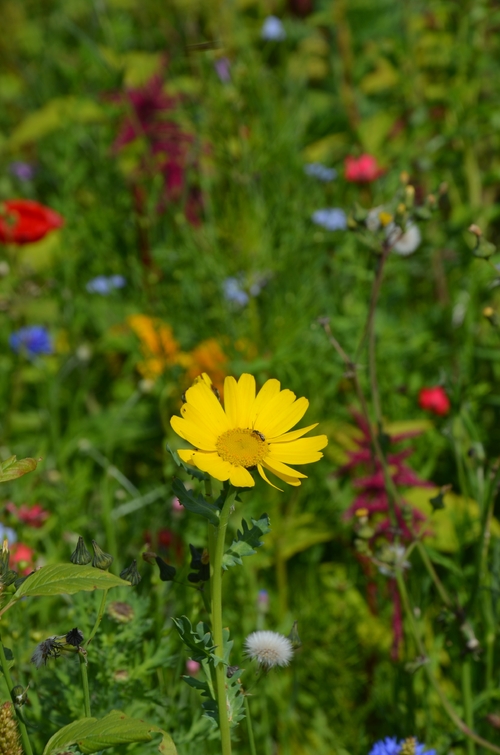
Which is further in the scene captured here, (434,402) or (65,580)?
(434,402)

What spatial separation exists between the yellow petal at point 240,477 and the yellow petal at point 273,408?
11 cm

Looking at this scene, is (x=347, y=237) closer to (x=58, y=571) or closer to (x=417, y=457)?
(x=417, y=457)

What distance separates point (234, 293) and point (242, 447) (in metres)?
1.25

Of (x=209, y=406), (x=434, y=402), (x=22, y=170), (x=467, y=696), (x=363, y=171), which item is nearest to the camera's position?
(x=209, y=406)

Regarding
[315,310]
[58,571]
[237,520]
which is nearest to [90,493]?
[237,520]

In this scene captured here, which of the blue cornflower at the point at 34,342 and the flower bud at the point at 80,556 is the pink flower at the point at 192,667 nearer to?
the flower bud at the point at 80,556

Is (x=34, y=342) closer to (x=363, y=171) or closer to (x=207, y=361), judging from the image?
(x=207, y=361)

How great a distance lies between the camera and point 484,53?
2.22 m

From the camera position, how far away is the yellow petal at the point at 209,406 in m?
0.78

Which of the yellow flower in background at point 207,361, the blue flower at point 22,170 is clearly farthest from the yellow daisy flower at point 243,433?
the blue flower at point 22,170

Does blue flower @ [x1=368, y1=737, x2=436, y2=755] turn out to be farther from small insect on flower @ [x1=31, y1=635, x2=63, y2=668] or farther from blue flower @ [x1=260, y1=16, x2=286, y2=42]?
blue flower @ [x1=260, y1=16, x2=286, y2=42]

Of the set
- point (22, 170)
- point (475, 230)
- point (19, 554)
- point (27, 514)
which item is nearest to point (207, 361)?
point (27, 514)

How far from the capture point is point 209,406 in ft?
2.62

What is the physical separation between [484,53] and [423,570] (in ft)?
4.91
